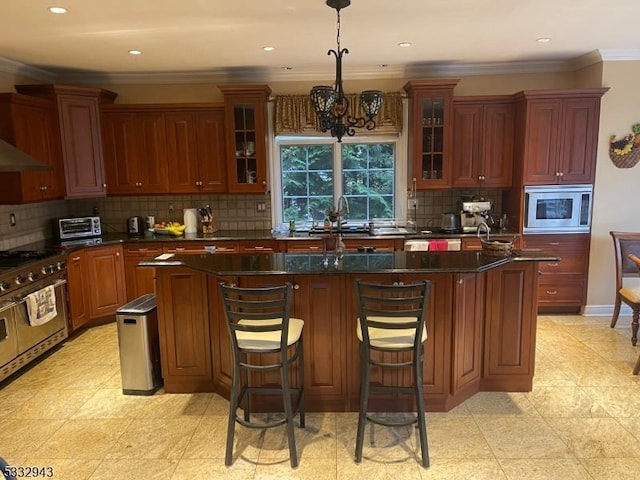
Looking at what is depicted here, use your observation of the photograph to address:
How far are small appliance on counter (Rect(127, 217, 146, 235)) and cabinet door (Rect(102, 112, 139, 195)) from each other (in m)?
0.35

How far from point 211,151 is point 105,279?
1815 millimetres

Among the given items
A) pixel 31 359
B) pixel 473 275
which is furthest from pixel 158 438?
pixel 473 275

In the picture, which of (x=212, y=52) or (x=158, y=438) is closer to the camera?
(x=158, y=438)

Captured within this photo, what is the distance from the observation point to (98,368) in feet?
12.8

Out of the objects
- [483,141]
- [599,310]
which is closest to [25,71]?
[483,141]

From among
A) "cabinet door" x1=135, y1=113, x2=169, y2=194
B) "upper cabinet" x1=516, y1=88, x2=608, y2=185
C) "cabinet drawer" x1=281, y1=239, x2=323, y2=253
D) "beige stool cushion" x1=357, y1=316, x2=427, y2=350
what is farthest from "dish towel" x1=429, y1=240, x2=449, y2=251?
"cabinet door" x1=135, y1=113, x2=169, y2=194

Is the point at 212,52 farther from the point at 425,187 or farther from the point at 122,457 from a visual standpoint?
the point at 122,457

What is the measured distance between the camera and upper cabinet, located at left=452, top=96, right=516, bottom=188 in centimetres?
502

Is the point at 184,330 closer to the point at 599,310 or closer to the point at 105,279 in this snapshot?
the point at 105,279

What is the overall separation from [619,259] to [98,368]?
4.96 metres

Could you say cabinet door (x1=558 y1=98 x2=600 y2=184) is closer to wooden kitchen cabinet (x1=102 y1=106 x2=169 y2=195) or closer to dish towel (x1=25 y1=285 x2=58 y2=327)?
wooden kitchen cabinet (x1=102 y1=106 x2=169 y2=195)

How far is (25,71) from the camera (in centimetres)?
479

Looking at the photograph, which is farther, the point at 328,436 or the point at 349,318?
the point at 349,318

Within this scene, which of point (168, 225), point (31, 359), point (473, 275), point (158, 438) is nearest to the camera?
point (158, 438)
